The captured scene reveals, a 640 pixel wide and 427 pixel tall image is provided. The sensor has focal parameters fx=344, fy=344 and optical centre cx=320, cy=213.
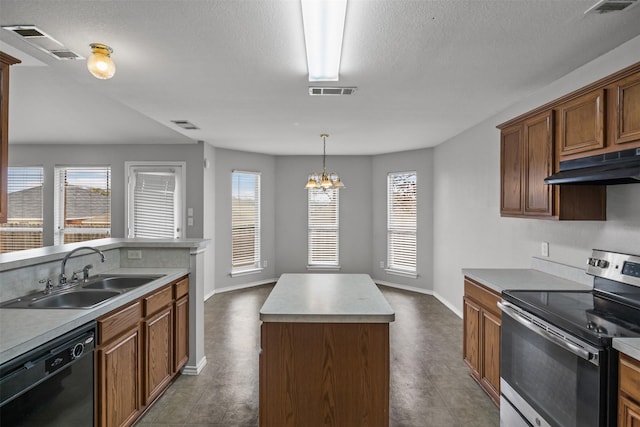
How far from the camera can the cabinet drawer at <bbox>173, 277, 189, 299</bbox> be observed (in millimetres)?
2863

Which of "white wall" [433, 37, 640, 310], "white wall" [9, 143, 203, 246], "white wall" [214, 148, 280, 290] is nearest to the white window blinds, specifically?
"white wall" [9, 143, 203, 246]

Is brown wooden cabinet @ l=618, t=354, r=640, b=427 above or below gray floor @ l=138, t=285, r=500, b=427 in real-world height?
above

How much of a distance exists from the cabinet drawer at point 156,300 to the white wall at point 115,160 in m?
2.66

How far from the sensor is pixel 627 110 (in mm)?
1902

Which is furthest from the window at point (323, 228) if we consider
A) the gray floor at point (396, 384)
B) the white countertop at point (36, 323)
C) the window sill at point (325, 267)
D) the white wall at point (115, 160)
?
the white countertop at point (36, 323)

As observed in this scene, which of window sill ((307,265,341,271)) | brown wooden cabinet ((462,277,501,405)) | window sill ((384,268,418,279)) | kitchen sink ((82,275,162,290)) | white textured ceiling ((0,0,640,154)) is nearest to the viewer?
white textured ceiling ((0,0,640,154))

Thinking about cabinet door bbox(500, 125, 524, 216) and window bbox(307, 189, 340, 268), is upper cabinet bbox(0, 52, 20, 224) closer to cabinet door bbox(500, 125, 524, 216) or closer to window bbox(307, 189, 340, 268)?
cabinet door bbox(500, 125, 524, 216)

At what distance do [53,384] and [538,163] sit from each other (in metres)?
3.26

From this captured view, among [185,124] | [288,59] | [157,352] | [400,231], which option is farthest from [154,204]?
[400,231]

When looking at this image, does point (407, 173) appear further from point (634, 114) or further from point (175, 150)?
point (634, 114)

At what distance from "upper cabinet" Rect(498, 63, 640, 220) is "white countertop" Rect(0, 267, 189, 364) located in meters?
2.96

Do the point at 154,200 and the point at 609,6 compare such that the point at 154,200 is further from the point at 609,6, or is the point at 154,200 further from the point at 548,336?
the point at 609,6

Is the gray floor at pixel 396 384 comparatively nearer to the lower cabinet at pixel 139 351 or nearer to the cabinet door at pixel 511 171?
the lower cabinet at pixel 139 351

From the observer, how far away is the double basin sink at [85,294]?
79.7 inches
